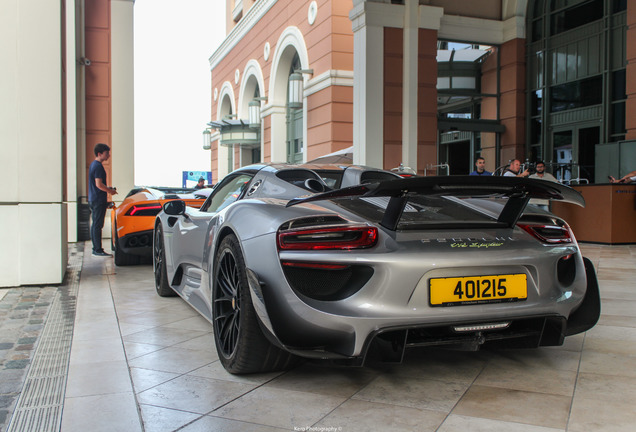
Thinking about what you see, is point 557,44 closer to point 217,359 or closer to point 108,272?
point 108,272

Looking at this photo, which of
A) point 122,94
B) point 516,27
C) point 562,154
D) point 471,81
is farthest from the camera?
point 471,81

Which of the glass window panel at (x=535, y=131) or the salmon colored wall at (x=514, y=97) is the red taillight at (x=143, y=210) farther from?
the glass window panel at (x=535, y=131)

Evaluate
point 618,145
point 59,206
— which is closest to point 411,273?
point 59,206

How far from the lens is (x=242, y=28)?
28.1 meters

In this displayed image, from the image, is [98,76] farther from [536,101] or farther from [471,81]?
[536,101]

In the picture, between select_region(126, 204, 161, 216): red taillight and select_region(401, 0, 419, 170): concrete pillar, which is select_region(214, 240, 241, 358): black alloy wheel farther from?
select_region(401, 0, 419, 170): concrete pillar

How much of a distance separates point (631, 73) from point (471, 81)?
455 cm

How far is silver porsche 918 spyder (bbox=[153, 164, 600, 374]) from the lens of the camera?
2.36 metres

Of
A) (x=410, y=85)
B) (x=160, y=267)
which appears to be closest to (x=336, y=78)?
(x=410, y=85)

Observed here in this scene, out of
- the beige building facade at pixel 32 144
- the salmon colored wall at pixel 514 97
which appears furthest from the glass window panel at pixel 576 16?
the beige building facade at pixel 32 144

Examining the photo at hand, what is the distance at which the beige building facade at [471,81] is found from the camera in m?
13.2

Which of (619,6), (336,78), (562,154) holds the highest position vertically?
(619,6)

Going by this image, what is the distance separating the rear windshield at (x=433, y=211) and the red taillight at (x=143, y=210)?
4.85 metres

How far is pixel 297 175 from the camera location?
134 inches
